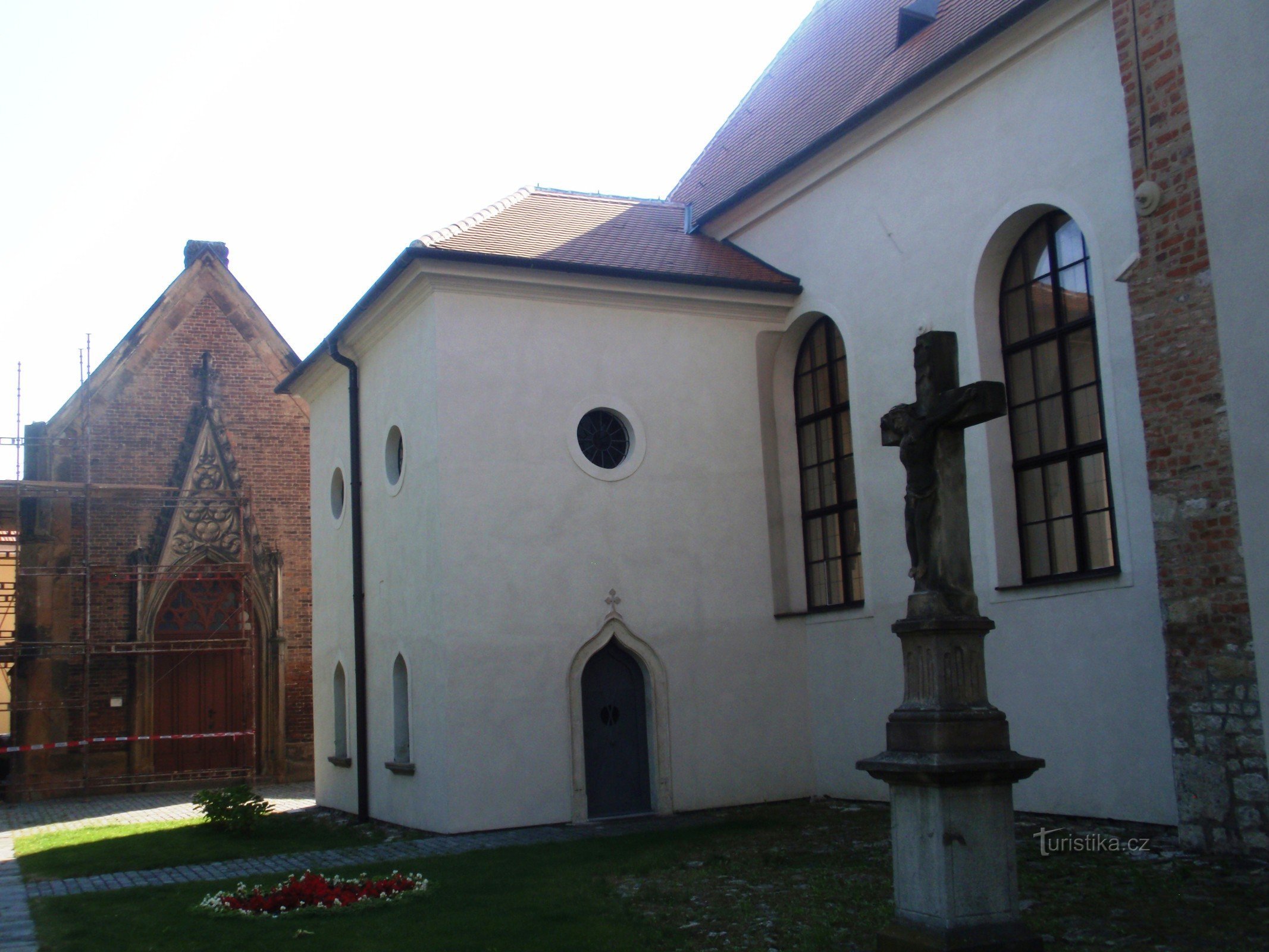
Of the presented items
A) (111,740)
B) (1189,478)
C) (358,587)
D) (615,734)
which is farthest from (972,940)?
(111,740)

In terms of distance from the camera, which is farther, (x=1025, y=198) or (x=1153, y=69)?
(x=1025, y=198)

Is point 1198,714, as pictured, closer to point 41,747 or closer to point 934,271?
point 934,271

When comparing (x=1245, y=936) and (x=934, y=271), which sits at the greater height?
(x=934, y=271)

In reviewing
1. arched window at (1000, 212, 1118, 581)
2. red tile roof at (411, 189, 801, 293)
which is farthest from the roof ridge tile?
arched window at (1000, 212, 1118, 581)

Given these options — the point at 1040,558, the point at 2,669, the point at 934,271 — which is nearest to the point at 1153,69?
the point at 934,271

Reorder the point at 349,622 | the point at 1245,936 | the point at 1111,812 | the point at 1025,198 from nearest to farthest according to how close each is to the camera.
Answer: the point at 1245,936
the point at 1111,812
the point at 1025,198
the point at 349,622

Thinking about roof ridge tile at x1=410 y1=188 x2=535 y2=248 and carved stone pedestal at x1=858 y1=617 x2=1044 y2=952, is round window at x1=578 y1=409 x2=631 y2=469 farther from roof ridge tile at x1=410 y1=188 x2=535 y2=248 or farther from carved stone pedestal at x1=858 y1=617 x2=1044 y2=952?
carved stone pedestal at x1=858 y1=617 x2=1044 y2=952

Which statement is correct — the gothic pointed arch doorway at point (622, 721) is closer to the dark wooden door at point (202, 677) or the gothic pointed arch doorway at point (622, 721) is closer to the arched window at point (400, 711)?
the arched window at point (400, 711)

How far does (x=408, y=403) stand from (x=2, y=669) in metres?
15.9

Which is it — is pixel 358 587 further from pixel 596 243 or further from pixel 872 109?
pixel 872 109

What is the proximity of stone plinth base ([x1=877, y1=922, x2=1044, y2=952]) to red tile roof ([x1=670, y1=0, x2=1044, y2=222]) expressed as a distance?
375 inches

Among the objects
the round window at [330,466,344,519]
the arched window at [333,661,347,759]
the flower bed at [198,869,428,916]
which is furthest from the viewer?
the round window at [330,466,344,519]

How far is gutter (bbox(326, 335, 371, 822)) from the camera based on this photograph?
1662cm

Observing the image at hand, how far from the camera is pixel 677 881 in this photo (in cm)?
1023
